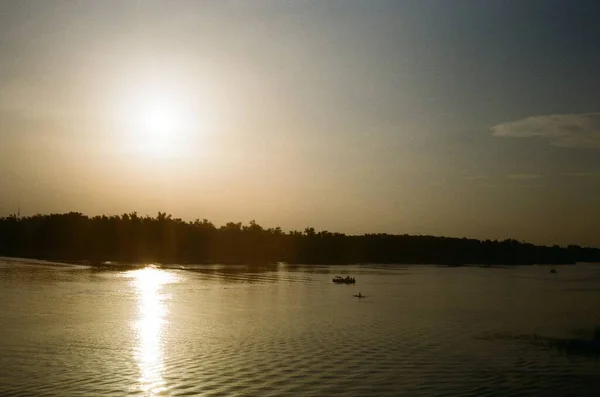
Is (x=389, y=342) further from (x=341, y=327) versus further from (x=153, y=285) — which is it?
(x=153, y=285)

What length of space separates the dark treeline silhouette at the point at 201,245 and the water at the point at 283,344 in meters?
70.5

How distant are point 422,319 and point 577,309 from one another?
50.7 ft

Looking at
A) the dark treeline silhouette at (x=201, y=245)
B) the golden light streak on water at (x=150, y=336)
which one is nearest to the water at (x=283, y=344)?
the golden light streak on water at (x=150, y=336)

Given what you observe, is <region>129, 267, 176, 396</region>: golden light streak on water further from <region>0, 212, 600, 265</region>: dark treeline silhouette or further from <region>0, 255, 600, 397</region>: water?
<region>0, 212, 600, 265</region>: dark treeline silhouette

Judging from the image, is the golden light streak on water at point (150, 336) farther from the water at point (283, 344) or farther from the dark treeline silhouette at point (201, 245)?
the dark treeline silhouette at point (201, 245)

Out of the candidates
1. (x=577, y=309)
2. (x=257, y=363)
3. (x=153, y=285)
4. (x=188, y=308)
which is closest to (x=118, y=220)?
(x=153, y=285)

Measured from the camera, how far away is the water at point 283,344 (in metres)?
19.0

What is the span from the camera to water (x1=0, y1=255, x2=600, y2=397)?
19.0 m

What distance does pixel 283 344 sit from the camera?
26641 mm

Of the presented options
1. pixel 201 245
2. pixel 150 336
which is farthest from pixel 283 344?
pixel 201 245

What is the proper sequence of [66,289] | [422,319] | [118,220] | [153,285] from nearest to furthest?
[422,319]
[66,289]
[153,285]
[118,220]

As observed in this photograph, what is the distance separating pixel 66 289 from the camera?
49875 mm

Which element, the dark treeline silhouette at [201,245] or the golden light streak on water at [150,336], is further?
the dark treeline silhouette at [201,245]

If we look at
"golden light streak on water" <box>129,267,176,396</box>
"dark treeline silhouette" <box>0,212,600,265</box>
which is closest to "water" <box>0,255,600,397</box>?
"golden light streak on water" <box>129,267,176,396</box>
